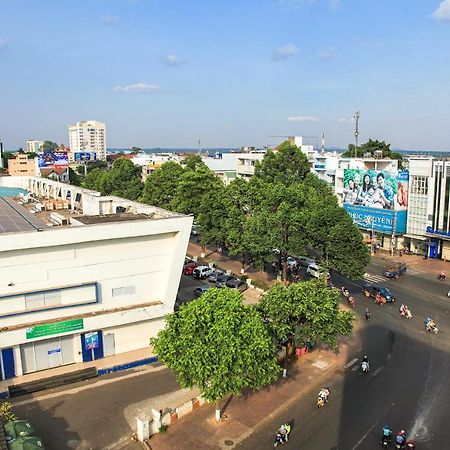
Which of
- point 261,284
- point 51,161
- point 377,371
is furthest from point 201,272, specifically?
point 51,161

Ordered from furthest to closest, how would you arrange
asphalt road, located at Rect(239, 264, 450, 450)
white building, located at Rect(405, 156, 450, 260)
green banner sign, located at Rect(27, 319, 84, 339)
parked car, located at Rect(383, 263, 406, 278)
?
white building, located at Rect(405, 156, 450, 260) → parked car, located at Rect(383, 263, 406, 278) → green banner sign, located at Rect(27, 319, 84, 339) → asphalt road, located at Rect(239, 264, 450, 450)

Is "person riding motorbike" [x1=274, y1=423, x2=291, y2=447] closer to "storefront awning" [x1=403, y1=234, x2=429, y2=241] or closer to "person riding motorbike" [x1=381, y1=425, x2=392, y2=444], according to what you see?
"person riding motorbike" [x1=381, y1=425, x2=392, y2=444]

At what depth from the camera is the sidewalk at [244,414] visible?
69.0ft

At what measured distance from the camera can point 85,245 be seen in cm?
2733

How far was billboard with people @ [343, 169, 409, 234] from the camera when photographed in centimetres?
5912

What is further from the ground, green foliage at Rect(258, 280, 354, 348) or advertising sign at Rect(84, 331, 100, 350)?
green foliage at Rect(258, 280, 354, 348)

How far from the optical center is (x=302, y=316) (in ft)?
86.4

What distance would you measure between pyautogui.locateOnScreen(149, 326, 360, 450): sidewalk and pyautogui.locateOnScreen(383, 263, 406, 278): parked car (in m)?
21.8

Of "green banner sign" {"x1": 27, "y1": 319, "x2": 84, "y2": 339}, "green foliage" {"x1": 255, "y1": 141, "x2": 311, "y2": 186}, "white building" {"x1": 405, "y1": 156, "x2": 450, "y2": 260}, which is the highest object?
"green foliage" {"x1": 255, "y1": 141, "x2": 311, "y2": 186}

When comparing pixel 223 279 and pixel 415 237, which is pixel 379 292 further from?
pixel 415 237

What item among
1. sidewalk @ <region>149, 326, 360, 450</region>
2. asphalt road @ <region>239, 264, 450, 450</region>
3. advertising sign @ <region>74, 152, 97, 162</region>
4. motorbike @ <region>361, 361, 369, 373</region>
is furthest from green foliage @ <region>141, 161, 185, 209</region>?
advertising sign @ <region>74, 152, 97, 162</region>

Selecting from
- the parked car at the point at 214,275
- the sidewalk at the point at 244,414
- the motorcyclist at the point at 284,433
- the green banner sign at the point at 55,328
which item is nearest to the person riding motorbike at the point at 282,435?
the motorcyclist at the point at 284,433

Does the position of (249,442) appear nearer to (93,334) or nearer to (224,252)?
(93,334)

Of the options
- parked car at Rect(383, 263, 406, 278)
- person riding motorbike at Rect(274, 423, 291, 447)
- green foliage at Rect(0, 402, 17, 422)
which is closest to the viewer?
green foliage at Rect(0, 402, 17, 422)
